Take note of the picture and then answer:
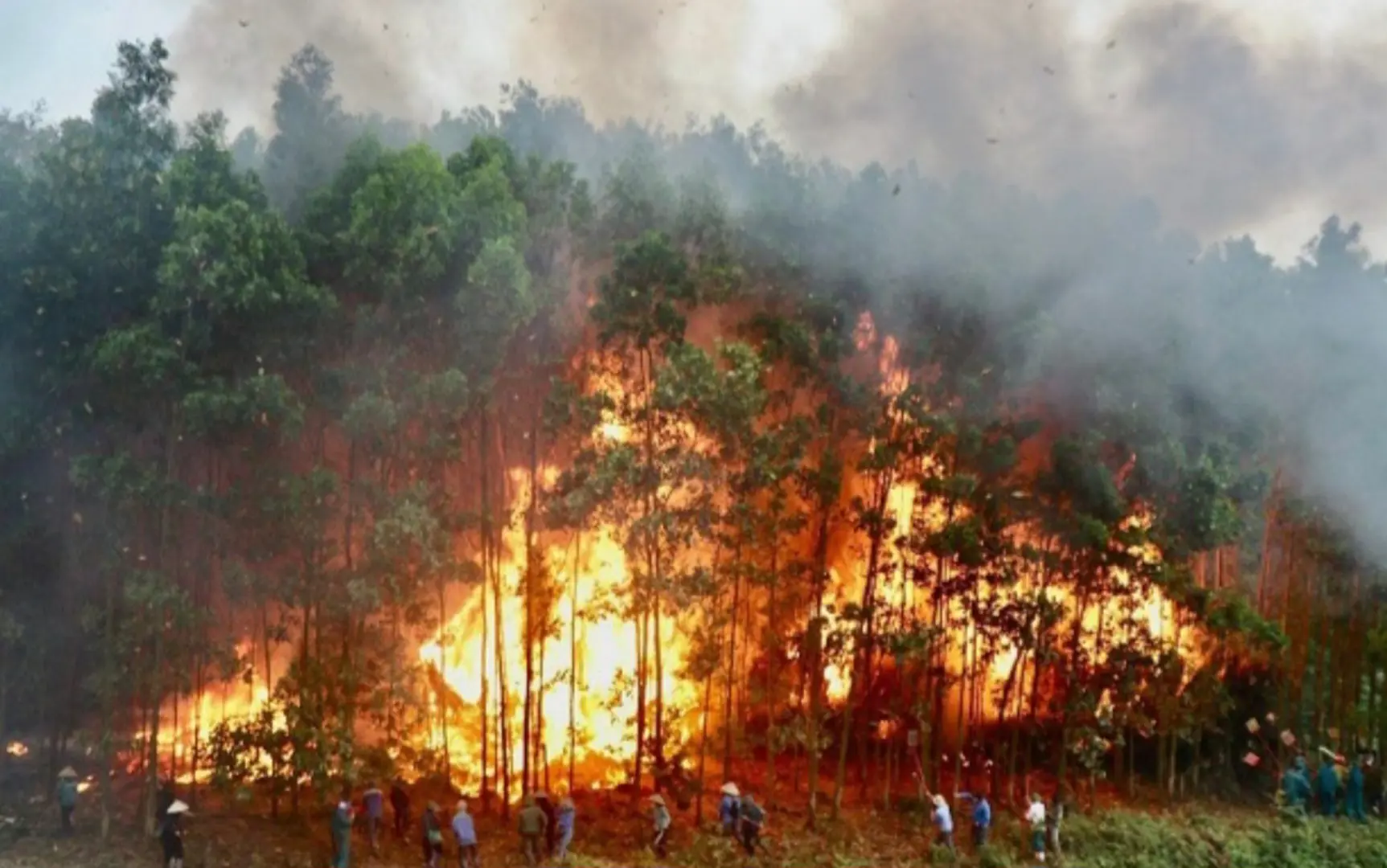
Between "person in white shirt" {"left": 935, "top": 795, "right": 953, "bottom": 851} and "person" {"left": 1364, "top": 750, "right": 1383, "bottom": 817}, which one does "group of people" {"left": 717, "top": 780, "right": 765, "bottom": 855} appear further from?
"person" {"left": 1364, "top": 750, "right": 1383, "bottom": 817}

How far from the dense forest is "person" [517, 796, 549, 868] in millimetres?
2090

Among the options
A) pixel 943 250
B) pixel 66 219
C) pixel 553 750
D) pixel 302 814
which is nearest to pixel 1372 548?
pixel 943 250

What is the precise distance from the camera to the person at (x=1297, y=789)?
24.5 meters

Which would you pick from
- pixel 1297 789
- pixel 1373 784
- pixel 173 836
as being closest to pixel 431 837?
pixel 173 836

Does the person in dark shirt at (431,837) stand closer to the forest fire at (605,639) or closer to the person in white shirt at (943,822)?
the forest fire at (605,639)

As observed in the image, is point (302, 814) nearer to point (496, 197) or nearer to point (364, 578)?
point (364, 578)

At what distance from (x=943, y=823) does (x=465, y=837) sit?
880 cm

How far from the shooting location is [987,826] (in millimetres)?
21406

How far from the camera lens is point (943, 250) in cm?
2381

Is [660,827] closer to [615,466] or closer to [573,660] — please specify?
[573,660]

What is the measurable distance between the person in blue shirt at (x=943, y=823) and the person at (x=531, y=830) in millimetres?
7378

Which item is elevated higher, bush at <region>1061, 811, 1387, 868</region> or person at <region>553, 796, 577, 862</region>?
person at <region>553, 796, 577, 862</region>

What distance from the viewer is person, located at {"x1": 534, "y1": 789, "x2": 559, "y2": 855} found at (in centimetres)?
2031

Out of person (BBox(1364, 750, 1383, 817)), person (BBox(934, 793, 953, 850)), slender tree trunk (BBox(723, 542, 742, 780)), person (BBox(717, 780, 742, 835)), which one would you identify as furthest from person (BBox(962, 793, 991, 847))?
person (BBox(1364, 750, 1383, 817))
